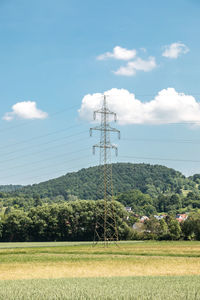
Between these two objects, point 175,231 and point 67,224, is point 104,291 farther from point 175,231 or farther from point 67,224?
point 67,224

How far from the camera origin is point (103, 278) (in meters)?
27.0

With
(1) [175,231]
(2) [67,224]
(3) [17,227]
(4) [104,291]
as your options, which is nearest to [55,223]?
(2) [67,224]

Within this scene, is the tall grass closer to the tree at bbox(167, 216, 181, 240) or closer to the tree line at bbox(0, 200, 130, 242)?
the tree at bbox(167, 216, 181, 240)

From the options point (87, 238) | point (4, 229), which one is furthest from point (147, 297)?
point (4, 229)

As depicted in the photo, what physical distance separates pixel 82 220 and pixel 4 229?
78.2 ft

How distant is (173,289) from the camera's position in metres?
20.9

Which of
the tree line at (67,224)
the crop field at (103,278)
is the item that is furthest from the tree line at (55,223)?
the crop field at (103,278)

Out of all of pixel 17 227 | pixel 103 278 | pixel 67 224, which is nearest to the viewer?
pixel 103 278

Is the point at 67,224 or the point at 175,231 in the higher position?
the point at 67,224

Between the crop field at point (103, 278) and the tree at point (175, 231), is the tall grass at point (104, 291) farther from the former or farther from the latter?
the tree at point (175, 231)

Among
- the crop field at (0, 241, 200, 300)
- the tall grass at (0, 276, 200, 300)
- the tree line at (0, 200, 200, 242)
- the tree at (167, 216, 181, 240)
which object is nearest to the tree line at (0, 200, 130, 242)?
the tree line at (0, 200, 200, 242)

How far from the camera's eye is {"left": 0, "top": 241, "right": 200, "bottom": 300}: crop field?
19.3 meters

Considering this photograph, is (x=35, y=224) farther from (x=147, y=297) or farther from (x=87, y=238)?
(x=147, y=297)

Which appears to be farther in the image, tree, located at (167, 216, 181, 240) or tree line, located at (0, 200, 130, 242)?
tree line, located at (0, 200, 130, 242)
